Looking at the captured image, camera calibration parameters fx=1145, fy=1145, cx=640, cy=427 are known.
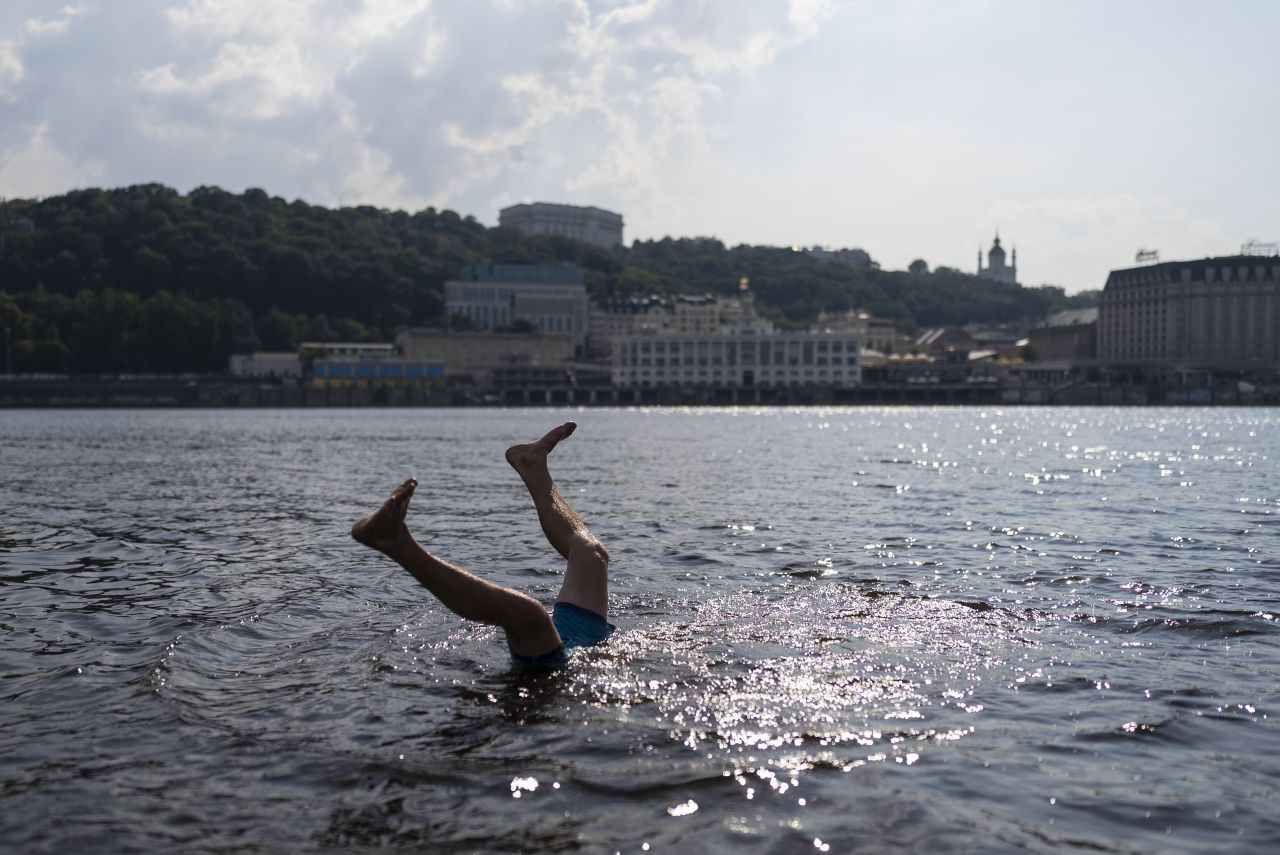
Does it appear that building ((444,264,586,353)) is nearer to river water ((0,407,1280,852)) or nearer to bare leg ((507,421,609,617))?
river water ((0,407,1280,852))

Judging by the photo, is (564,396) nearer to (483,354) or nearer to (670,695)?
(483,354)

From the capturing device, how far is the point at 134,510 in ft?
67.2

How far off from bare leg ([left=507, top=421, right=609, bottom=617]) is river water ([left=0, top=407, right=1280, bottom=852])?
0.49 metres

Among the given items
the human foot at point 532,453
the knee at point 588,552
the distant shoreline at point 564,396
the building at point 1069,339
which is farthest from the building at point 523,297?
the knee at point 588,552

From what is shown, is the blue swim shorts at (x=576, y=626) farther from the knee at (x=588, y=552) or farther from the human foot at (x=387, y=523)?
the human foot at (x=387, y=523)

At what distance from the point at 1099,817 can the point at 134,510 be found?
18.8 metres

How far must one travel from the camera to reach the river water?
212 inches

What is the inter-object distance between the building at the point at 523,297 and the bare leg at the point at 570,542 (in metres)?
163

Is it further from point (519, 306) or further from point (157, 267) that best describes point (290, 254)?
point (519, 306)

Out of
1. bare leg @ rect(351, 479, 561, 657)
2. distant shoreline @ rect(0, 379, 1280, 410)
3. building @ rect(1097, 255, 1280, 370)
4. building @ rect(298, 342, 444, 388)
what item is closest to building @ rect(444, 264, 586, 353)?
distant shoreline @ rect(0, 379, 1280, 410)

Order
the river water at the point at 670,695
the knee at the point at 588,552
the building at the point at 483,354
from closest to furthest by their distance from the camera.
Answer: the river water at the point at 670,695 < the knee at the point at 588,552 < the building at the point at 483,354

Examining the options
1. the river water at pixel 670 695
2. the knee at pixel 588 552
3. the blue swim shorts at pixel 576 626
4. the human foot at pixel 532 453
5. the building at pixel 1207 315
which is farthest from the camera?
the building at pixel 1207 315

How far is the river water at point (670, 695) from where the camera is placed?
17.6 feet

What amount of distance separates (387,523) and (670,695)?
90.9 inches
